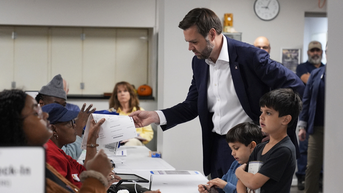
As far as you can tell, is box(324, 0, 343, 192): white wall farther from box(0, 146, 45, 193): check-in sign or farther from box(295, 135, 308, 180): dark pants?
box(295, 135, 308, 180): dark pants

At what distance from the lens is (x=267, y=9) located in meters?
5.32

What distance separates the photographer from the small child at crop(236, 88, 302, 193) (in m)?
1.50

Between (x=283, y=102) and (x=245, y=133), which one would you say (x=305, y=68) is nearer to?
(x=245, y=133)

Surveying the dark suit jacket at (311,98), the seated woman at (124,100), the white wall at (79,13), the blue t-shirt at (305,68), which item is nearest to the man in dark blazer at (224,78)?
the dark suit jacket at (311,98)

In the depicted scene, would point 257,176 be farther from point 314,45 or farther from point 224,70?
point 314,45

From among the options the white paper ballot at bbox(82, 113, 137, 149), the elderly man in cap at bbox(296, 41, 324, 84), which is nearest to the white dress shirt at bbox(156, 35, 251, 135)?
the white paper ballot at bbox(82, 113, 137, 149)

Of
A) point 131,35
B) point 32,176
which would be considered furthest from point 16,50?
point 32,176

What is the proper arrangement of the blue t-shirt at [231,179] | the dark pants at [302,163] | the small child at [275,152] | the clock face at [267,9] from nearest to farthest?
the small child at [275,152]
the blue t-shirt at [231,179]
the dark pants at [302,163]
the clock face at [267,9]

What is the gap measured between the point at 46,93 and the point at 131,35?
361 centimetres

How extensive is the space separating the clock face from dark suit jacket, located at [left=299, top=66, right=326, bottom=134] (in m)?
1.59

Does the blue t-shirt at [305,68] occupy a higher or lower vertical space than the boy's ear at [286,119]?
higher

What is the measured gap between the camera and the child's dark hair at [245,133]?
184 cm

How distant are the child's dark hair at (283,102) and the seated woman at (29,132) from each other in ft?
2.63

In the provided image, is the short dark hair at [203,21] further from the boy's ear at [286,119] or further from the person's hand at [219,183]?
the person's hand at [219,183]
